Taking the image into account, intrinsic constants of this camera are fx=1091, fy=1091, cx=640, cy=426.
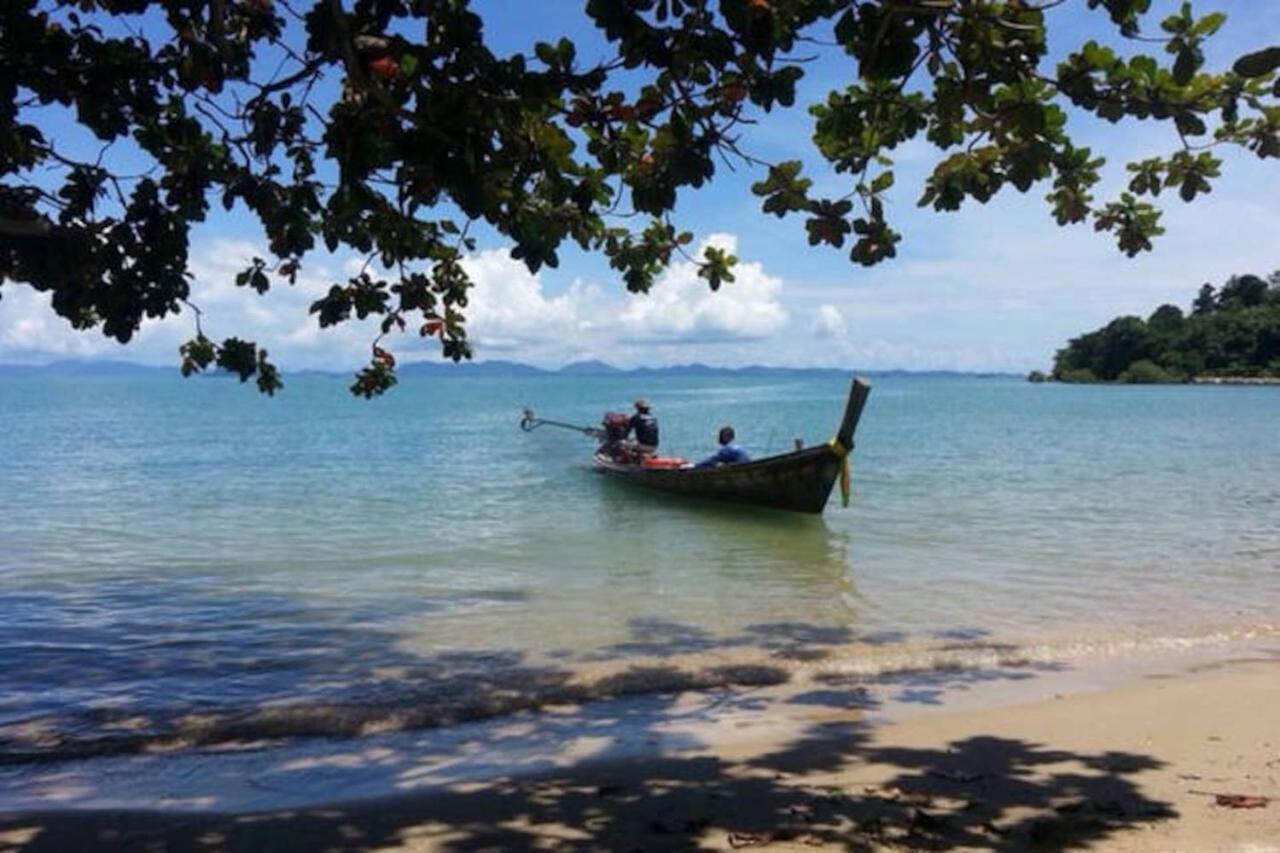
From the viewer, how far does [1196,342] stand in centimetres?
11669

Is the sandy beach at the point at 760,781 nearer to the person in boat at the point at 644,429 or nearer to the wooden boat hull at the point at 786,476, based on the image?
the wooden boat hull at the point at 786,476

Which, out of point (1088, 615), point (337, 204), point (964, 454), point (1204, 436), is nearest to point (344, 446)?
point (964, 454)

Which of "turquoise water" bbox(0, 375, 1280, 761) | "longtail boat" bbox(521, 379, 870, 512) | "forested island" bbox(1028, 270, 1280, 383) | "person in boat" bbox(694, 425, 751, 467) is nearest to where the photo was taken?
"turquoise water" bbox(0, 375, 1280, 761)

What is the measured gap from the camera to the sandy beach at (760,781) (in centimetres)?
467

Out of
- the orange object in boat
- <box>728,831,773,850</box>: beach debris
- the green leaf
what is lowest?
<box>728,831,773,850</box>: beach debris

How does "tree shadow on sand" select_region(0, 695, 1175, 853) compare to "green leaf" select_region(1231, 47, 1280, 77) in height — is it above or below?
below

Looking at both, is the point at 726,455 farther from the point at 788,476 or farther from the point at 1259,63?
the point at 1259,63

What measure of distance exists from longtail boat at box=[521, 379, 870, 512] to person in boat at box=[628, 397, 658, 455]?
274 cm

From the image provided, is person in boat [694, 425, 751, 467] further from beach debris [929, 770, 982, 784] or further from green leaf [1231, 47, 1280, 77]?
green leaf [1231, 47, 1280, 77]

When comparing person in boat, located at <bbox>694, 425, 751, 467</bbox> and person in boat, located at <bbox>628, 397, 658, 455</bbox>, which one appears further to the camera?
person in boat, located at <bbox>628, 397, 658, 455</bbox>

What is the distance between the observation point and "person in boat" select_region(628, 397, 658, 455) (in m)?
22.6

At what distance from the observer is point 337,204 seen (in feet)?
16.5

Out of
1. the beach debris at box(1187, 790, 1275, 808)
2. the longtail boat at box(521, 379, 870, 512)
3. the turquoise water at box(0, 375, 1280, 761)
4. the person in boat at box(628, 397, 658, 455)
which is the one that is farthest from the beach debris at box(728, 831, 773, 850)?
the person in boat at box(628, 397, 658, 455)

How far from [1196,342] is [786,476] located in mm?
114899
